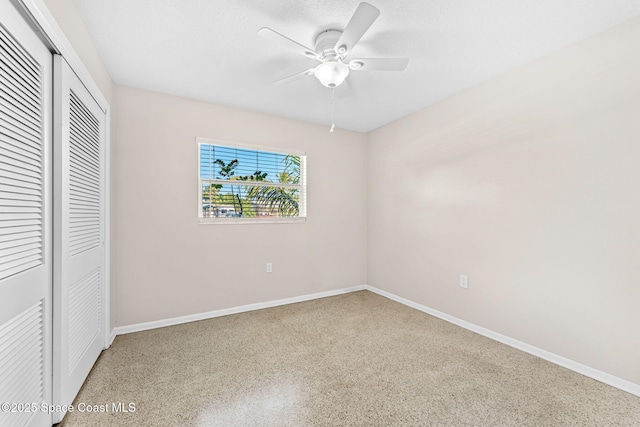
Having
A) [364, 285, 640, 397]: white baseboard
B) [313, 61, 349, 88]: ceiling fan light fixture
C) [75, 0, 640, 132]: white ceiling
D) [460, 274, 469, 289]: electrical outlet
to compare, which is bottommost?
[364, 285, 640, 397]: white baseboard

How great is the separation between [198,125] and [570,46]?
10.8ft

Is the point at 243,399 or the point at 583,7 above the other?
the point at 583,7

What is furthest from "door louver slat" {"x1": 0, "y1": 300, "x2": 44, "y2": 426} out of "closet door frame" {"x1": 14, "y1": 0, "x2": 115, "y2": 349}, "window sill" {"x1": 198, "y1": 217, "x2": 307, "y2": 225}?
"window sill" {"x1": 198, "y1": 217, "x2": 307, "y2": 225}

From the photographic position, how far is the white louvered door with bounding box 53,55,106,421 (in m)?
1.51

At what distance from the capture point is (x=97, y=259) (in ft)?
7.06

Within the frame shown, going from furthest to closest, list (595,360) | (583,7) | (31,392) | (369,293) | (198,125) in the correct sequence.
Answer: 1. (369,293)
2. (198,125)
3. (595,360)
4. (583,7)
5. (31,392)

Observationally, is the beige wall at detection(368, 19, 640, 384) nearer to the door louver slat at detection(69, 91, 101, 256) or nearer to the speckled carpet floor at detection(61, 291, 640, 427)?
the speckled carpet floor at detection(61, 291, 640, 427)

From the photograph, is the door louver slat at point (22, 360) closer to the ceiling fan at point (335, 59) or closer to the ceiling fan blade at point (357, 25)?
the ceiling fan at point (335, 59)

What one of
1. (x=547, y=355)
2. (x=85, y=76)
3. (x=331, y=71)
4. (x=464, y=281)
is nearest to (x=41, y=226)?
(x=85, y=76)

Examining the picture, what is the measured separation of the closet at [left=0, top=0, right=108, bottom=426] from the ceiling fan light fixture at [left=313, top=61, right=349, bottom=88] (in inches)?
57.7

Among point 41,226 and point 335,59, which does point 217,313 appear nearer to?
point 41,226

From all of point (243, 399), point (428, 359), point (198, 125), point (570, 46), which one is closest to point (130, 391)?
point (243, 399)

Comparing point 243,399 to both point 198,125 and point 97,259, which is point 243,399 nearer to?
point 97,259

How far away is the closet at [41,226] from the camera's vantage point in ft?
3.74
